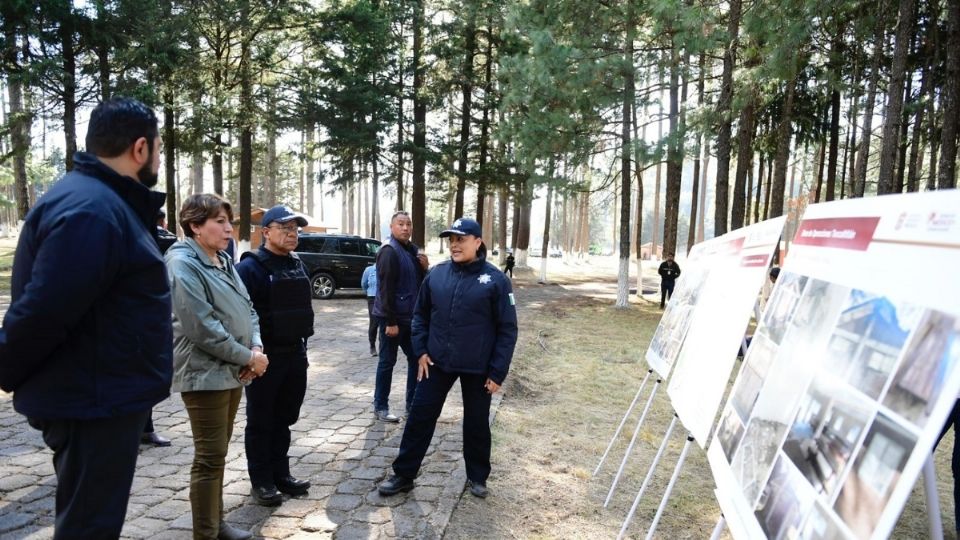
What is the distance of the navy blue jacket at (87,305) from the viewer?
1.80 meters

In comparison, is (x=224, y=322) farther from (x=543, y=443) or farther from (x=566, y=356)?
(x=566, y=356)

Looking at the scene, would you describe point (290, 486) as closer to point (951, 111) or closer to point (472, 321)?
point (472, 321)

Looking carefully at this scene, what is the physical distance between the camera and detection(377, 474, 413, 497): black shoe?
156 inches

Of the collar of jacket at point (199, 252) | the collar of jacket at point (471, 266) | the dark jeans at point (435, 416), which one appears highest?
the collar of jacket at point (199, 252)

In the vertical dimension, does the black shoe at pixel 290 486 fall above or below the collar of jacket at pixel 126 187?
below

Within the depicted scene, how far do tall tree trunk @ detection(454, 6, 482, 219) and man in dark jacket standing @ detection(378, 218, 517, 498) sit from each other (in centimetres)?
1934

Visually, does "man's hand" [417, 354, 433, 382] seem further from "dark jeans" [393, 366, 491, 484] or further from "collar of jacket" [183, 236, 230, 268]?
"collar of jacket" [183, 236, 230, 268]

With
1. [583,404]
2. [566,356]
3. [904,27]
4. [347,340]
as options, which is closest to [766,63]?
[904,27]

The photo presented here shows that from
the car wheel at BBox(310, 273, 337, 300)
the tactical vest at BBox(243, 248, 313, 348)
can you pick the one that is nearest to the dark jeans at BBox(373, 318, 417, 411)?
the tactical vest at BBox(243, 248, 313, 348)

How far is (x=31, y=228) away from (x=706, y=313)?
3.27 m

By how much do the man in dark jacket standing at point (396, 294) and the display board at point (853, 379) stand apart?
3.55 metres

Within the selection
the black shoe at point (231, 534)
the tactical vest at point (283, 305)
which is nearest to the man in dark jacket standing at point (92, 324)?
the black shoe at point (231, 534)

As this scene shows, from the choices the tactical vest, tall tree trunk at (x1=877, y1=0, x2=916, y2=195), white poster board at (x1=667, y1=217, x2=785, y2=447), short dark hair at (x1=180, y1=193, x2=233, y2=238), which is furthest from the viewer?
tall tree trunk at (x1=877, y1=0, x2=916, y2=195)

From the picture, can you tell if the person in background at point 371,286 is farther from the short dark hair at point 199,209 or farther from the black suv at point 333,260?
the black suv at point 333,260
